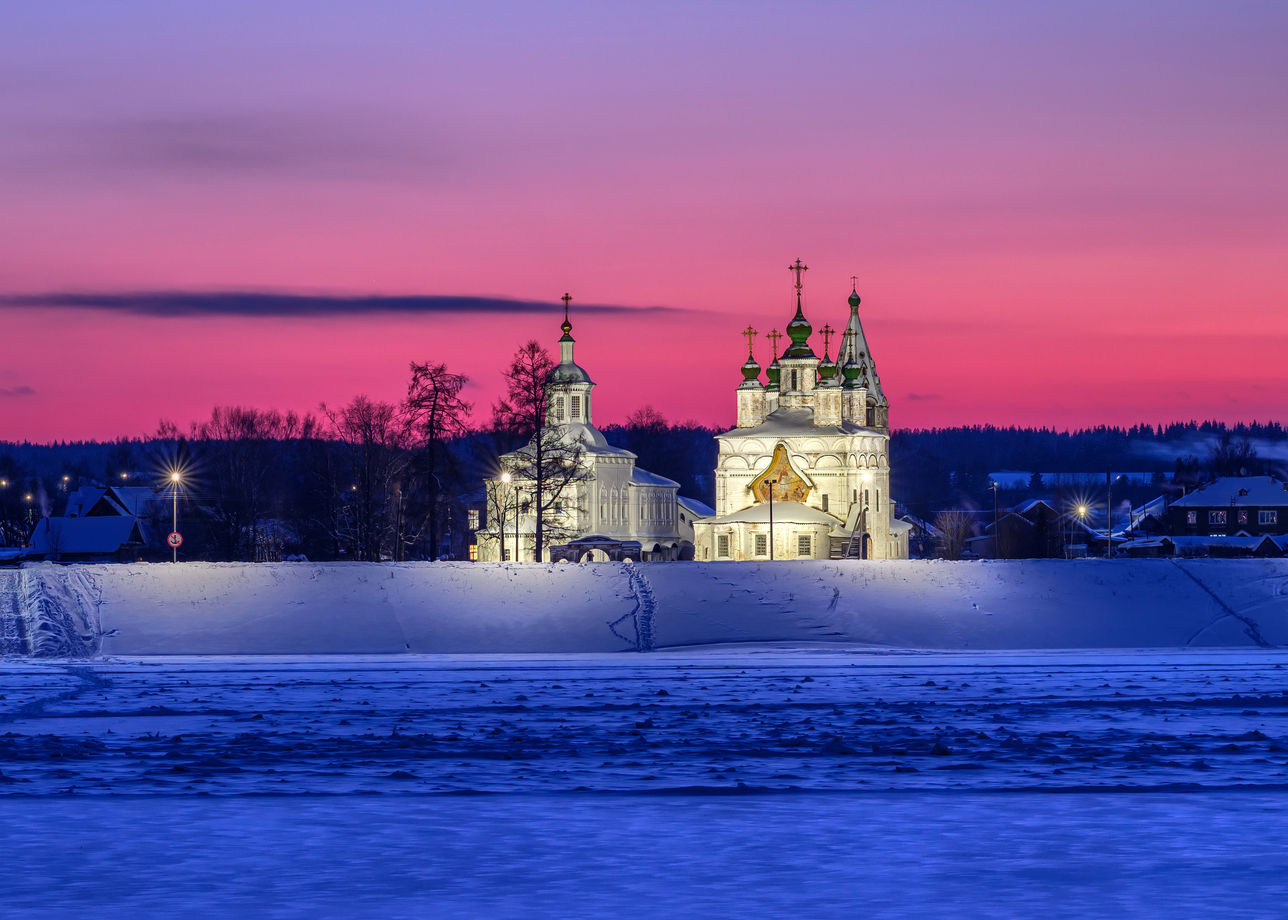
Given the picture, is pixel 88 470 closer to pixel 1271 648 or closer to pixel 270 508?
pixel 270 508

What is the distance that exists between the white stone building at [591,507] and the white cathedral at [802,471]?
314cm

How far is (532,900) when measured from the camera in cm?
1144

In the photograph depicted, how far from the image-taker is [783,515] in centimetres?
7375

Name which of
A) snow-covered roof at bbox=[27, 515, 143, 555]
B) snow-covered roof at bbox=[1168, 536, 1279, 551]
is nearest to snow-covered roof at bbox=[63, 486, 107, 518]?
snow-covered roof at bbox=[27, 515, 143, 555]

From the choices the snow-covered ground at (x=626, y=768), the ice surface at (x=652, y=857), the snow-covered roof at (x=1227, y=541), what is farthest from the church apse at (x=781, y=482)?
the ice surface at (x=652, y=857)

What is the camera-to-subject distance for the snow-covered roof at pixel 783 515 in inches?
2899

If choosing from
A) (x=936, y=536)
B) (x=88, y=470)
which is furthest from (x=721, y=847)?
(x=88, y=470)

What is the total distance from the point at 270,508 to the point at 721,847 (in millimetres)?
78807

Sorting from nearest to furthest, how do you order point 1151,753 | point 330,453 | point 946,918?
point 946,918 → point 1151,753 → point 330,453

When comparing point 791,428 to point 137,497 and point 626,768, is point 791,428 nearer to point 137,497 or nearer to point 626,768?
point 137,497

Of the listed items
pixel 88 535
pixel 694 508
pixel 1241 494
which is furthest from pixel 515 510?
pixel 1241 494

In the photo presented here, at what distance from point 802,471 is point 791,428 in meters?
2.72

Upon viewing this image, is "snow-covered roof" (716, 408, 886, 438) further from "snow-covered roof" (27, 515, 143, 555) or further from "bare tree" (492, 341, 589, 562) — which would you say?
"snow-covered roof" (27, 515, 143, 555)

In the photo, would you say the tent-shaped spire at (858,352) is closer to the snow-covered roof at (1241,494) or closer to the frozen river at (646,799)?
the snow-covered roof at (1241,494)
